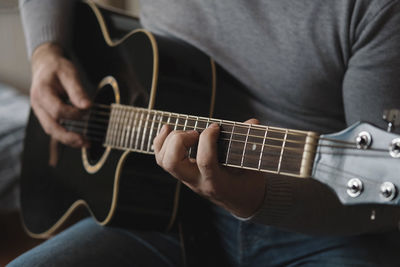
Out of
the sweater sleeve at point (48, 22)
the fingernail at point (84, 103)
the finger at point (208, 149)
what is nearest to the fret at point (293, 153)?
the finger at point (208, 149)

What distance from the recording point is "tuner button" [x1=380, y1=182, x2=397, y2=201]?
473 mm

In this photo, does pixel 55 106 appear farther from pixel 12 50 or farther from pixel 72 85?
pixel 12 50

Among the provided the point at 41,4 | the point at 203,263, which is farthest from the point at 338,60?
the point at 41,4

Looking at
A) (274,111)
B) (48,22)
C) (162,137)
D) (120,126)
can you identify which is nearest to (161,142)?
(162,137)

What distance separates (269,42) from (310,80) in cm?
11

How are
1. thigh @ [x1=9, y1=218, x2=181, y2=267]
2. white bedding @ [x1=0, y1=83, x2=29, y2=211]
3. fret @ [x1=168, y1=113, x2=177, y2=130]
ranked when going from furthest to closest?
white bedding @ [x1=0, y1=83, x2=29, y2=211] < thigh @ [x1=9, y1=218, x2=181, y2=267] < fret @ [x1=168, y1=113, x2=177, y2=130]

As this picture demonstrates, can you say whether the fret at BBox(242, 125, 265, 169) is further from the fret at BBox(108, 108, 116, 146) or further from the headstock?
the fret at BBox(108, 108, 116, 146)

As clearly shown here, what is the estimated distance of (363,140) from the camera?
496 millimetres

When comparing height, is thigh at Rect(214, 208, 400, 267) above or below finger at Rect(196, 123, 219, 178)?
below

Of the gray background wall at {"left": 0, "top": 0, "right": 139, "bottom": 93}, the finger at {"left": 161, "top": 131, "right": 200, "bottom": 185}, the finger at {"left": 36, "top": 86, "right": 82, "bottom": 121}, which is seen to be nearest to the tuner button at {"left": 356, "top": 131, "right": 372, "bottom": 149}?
the finger at {"left": 161, "top": 131, "right": 200, "bottom": 185}

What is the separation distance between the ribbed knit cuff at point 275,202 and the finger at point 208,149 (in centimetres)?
15

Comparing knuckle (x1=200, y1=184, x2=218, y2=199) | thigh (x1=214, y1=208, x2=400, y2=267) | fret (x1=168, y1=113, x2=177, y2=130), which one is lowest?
thigh (x1=214, y1=208, x2=400, y2=267)

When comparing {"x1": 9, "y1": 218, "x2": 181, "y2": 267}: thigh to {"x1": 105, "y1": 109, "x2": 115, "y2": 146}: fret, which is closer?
{"x1": 9, "y1": 218, "x2": 181, "y2": 267}: thigh

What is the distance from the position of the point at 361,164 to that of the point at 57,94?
2.56ft
